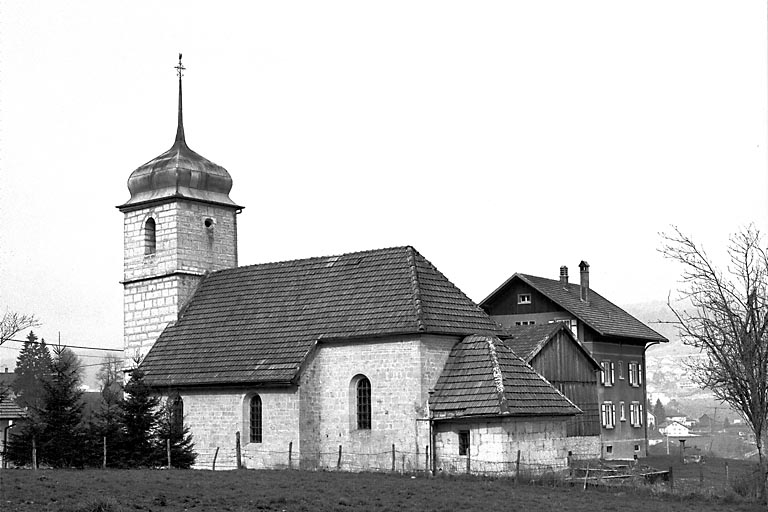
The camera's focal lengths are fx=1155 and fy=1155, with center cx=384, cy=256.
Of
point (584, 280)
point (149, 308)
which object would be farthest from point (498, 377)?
point (584, 280)

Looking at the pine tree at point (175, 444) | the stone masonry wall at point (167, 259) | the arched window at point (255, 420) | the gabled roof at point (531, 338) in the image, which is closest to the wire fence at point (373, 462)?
the arched window at point (255, 420)

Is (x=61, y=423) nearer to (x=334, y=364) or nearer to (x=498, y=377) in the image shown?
(x=334, y=364)

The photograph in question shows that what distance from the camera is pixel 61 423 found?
3347 centimetres

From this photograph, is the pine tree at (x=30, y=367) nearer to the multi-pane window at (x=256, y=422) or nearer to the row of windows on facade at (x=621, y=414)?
the row of windows on facade at (x=621, y=414)

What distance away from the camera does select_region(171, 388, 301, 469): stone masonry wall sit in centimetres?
3641

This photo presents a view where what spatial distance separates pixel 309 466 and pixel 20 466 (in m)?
8.61

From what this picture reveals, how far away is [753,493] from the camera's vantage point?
2903 cm

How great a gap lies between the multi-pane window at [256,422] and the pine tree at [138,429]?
3536 mm

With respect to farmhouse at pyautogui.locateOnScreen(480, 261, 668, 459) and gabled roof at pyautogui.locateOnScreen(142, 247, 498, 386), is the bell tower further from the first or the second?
farmhouse at pyautogui.locateOnScreen(480, 261, 668, 459)

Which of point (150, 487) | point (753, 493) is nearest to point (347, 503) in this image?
point (150, 487)

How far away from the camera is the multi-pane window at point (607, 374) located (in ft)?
176

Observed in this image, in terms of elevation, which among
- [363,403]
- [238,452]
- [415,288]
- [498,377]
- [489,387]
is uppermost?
[415,288]

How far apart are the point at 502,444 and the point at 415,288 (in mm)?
6238

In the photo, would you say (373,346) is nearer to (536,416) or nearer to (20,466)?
(536,416)
